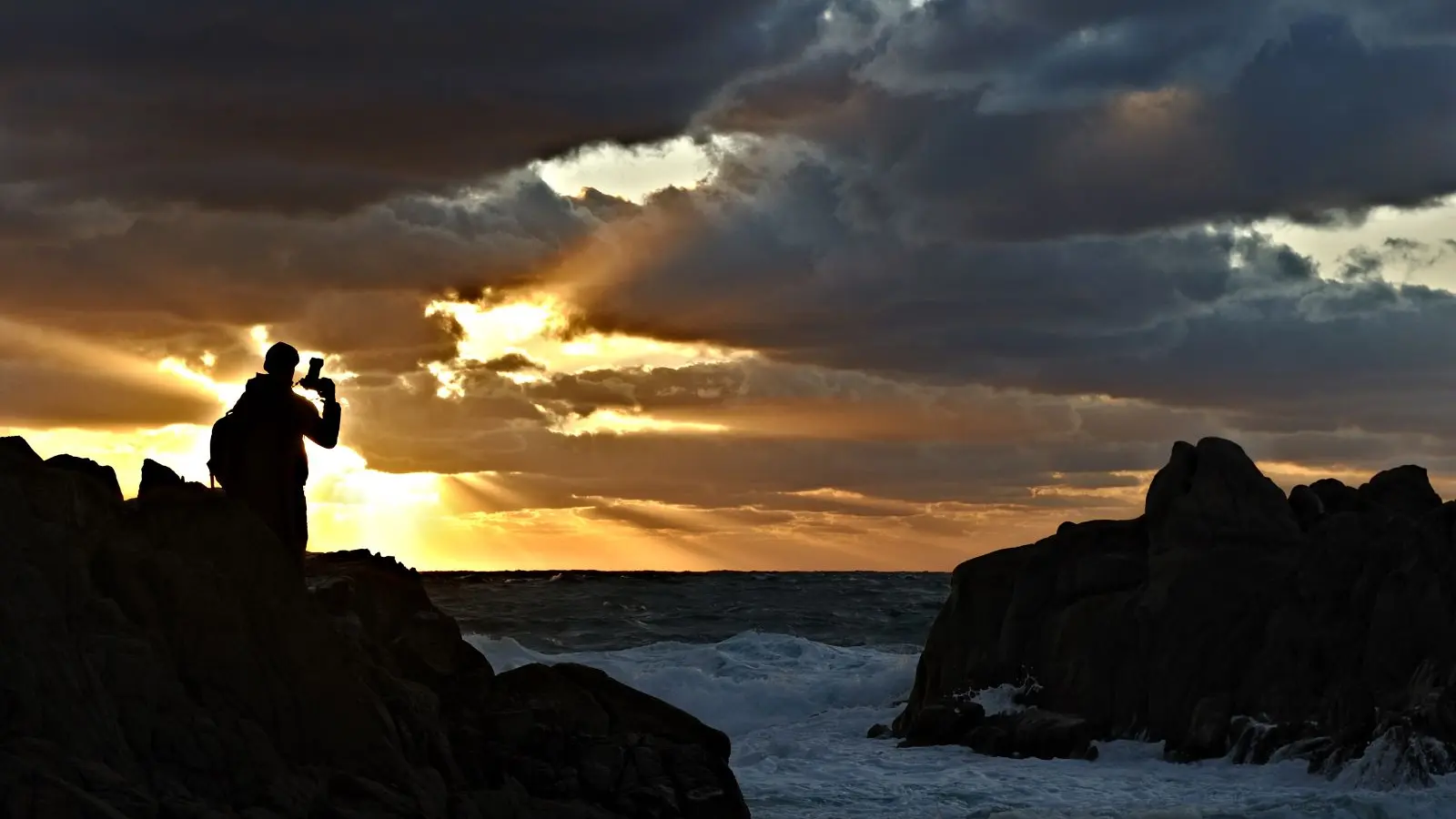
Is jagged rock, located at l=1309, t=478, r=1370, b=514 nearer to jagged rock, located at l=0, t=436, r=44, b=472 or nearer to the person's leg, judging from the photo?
the person's leg

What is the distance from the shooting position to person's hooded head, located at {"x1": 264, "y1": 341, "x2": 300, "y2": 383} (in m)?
14.2

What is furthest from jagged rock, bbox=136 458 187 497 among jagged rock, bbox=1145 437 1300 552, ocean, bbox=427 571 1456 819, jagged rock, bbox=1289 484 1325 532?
jagged rock, bbox=1289 484 1325 532

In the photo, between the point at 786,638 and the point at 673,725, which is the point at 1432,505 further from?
the point at 786,638

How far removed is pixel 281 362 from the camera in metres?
14.2

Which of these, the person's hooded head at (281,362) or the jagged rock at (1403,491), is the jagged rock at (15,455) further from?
the jagged rock at (1403,491)

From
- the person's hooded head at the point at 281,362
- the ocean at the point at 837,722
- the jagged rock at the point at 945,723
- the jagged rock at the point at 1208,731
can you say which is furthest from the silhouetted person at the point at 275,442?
the jagged rock at the point at 1208,731

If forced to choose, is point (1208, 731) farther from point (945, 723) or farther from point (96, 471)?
point (96, 471)

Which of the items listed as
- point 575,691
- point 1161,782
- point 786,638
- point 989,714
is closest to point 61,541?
point 575,691

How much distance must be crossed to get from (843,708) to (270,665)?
18.0 meters

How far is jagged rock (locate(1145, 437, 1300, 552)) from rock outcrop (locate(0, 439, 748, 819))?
35.3ft

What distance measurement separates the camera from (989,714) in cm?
2364

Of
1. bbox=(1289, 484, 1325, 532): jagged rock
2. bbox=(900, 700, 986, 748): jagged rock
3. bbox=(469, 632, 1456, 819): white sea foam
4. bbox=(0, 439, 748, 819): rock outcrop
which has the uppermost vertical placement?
bbox=(1289, 484, 1325, 532): jagged rock

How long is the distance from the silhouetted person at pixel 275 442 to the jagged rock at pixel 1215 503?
1352cm

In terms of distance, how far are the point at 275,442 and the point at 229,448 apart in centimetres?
40
